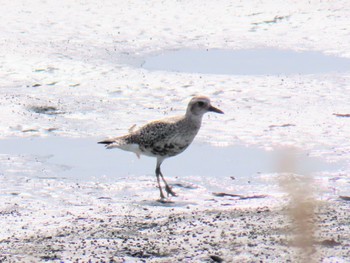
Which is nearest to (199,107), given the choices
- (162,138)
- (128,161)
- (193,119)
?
(193,119)

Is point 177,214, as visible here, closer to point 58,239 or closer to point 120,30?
point 58,239

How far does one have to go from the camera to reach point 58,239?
555 cm

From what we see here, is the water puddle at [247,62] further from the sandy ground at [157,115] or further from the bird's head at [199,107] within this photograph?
the bird's head at [199,107]

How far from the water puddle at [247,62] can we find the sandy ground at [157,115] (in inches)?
8.2

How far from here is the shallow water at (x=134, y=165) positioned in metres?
7.36

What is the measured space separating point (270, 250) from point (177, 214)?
1264 millimetres

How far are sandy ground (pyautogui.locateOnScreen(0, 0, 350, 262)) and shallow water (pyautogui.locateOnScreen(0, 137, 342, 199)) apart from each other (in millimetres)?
115

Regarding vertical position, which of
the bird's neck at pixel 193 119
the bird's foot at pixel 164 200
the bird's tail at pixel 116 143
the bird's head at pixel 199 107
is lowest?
the bird's foot at pixel 164 200

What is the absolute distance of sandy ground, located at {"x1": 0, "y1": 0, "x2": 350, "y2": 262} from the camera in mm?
5277

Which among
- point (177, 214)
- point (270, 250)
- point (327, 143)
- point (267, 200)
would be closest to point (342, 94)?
point (327, 143)

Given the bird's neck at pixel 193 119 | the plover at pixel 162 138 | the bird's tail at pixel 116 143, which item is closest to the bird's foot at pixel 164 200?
the plover at pixel 162 138

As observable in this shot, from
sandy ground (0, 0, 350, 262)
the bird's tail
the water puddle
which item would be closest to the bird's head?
the bird's tail

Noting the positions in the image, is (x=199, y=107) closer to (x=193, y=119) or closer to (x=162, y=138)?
(x=193, y=119)

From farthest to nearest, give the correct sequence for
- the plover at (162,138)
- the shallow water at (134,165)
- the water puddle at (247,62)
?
the water puddle at (247,62)
the shallow water at (134,165)
the plover at (162,138)
